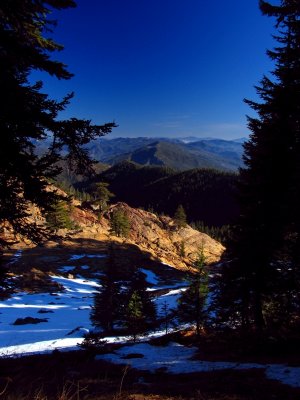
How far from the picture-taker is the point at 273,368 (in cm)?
917

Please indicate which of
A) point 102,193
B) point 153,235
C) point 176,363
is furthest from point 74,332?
point 102,193

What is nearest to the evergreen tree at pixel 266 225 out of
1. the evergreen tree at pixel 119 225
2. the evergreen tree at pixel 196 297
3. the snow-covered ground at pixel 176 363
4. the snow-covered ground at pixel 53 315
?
the snow-covered ground at pixel 176 363

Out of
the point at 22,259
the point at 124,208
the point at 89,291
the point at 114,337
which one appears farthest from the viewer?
the point at 124,208

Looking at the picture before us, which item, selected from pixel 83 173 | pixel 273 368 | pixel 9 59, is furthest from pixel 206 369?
pixel 9 59

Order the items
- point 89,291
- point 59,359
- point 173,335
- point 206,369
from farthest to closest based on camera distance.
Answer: point 89,291 → point 173,335 → point 59,359 → point 206,369

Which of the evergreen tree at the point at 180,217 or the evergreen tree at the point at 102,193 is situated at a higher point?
the evergreen tree at the point at 102,193

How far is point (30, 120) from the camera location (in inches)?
284

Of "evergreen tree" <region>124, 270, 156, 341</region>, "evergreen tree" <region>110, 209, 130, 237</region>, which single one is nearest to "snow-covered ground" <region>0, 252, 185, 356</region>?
"evergreen tree" <region>124, 270, 156, 341</region>

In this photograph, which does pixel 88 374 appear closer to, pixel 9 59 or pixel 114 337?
pixel 9 59

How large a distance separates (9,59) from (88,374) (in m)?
9.79

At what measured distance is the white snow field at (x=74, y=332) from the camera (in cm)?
1145

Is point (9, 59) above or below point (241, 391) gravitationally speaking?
above

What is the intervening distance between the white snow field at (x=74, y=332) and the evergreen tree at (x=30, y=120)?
759 cm

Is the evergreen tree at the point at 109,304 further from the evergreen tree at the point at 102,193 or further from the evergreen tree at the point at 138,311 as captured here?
the evergreen tree at the point at 102,193
